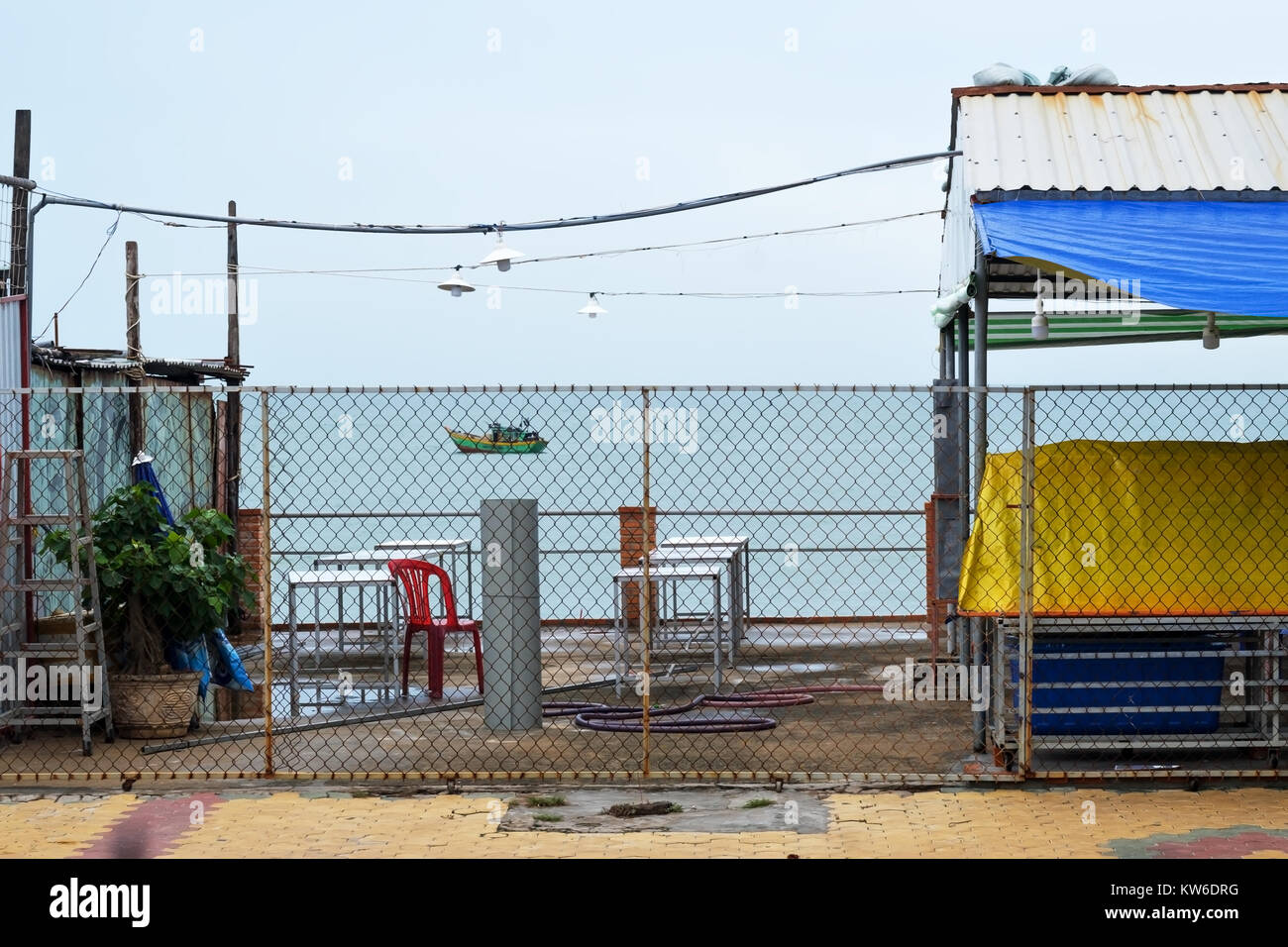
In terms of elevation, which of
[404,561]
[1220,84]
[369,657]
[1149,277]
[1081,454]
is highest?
[1220,84]

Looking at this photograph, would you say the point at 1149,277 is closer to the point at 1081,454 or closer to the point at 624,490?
the point at 1081,454

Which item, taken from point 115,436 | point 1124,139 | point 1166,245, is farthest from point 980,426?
point 115,436

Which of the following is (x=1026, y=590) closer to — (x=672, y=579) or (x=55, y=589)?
(x=672, y=579)

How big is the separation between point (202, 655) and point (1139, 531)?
651cm

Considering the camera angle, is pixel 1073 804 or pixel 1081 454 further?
pixel 1081 454

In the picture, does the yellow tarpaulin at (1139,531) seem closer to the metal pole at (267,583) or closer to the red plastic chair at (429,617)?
the metal pole at (267,583)

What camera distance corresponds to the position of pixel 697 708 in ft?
37.7

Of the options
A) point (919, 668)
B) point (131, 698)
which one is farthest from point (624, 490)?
point (131, 698)

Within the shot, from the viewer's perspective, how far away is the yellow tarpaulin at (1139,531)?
340 inches

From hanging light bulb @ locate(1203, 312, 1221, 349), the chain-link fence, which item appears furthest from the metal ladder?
hanging light bulb @ locate(1203, 312, 1221, 349)

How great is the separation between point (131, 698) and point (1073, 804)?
6188mm

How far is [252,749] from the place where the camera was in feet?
32.8

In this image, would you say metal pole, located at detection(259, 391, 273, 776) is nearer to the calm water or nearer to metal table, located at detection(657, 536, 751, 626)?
the calm water

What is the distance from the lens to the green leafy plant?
10.2 m
